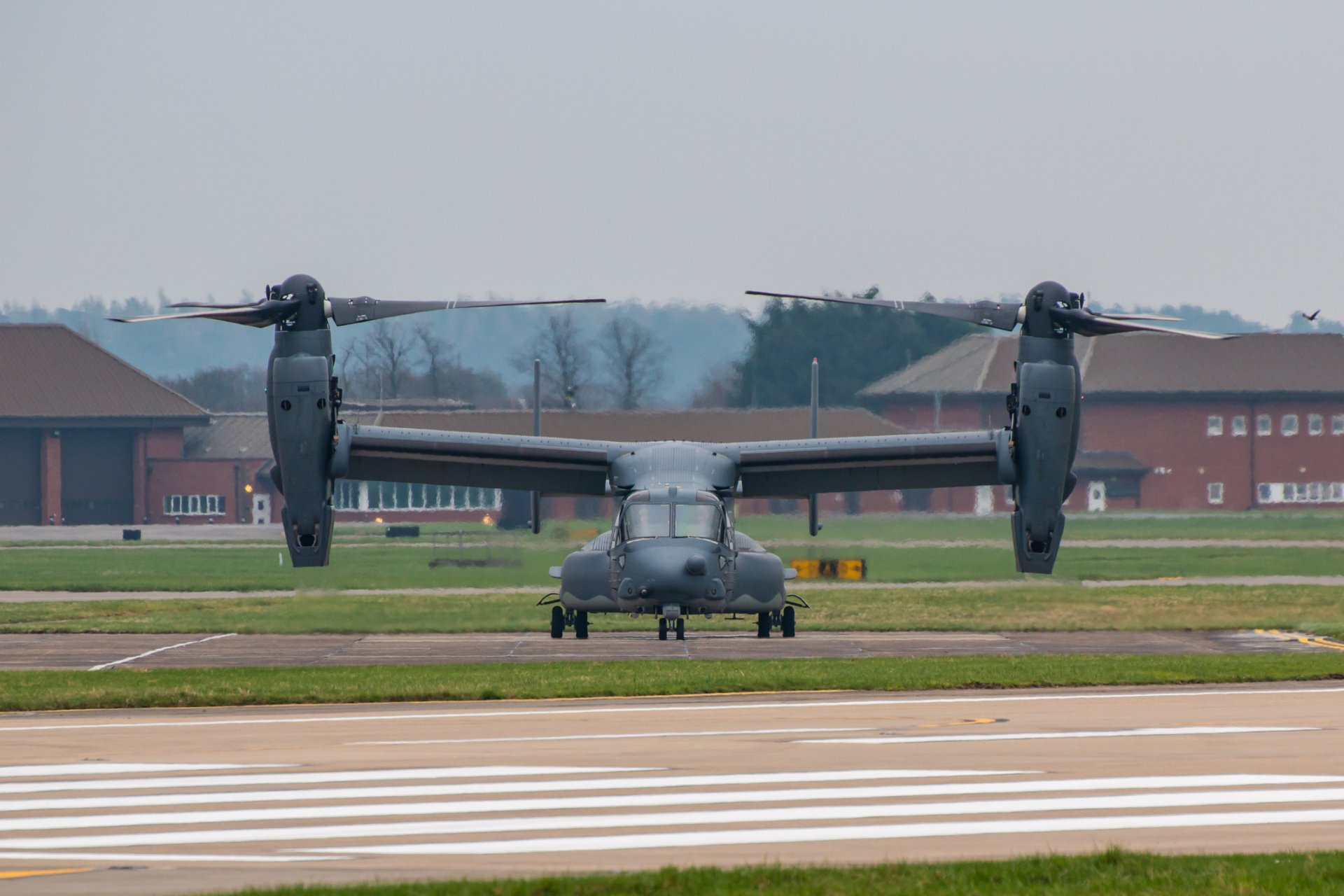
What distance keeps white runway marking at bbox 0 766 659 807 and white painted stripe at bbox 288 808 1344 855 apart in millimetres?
2214

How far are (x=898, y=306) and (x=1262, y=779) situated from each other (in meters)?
15.3

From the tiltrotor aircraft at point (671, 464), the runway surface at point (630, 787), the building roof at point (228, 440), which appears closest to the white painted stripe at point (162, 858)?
the runway surface at point (630, 787)

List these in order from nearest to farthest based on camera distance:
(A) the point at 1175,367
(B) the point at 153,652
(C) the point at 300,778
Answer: (C) the point at 300,778
(B) the point at 153,652
(A) the point at 1175,367

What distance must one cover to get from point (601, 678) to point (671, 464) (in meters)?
7.72

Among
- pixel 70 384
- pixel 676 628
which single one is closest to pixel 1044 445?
pixel 676 628

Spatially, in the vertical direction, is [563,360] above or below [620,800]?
above

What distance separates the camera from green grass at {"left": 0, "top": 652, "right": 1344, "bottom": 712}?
19547mm

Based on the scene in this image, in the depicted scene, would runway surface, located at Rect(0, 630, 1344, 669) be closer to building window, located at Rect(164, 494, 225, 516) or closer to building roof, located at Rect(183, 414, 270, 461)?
building window, located at Rect(164, 494, 225, 516)

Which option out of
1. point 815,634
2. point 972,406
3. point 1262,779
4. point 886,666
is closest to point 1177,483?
point 972,406

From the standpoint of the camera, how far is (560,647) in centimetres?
2794

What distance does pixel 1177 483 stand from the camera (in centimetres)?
9288

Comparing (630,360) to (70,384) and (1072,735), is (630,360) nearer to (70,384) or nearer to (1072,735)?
(70,384)

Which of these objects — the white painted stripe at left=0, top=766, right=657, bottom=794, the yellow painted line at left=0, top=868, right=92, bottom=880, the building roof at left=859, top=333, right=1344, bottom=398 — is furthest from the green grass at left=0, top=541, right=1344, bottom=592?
the building roof at left=859, top=333, right=1344, bottom=398

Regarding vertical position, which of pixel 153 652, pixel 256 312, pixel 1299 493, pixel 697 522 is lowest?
pixel 153 652
